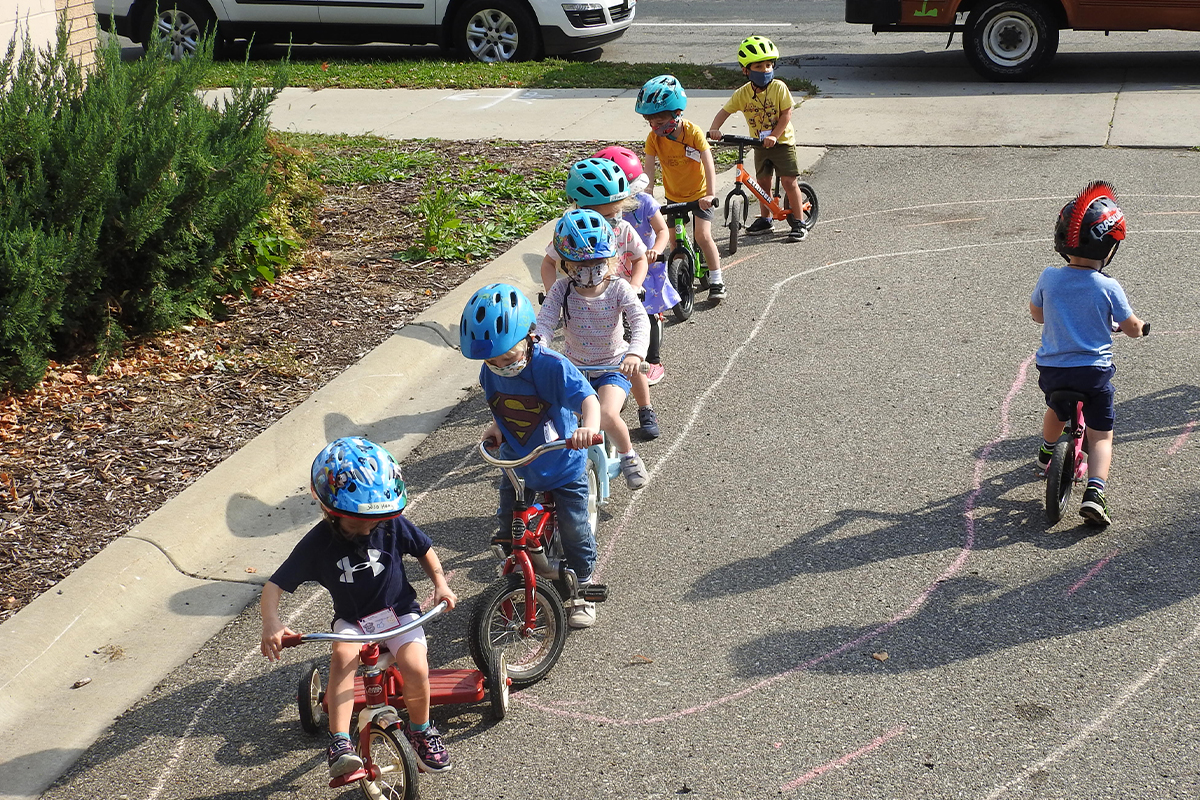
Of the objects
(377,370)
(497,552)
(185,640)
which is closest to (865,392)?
(497,552)

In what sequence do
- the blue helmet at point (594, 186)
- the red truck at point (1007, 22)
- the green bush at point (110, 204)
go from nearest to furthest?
the blue helmet at point (594, 186) → the green bush at point (110, 204) → the red truck at point (1007, 22)

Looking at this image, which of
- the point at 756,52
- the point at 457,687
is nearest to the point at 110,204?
the point at 457,687

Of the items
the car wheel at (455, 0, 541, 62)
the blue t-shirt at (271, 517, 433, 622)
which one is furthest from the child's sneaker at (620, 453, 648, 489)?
the car wheel at (455, 0, 541, 62)

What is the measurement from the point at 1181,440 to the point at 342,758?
473 centimetres

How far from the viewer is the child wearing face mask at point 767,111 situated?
30.2 ft

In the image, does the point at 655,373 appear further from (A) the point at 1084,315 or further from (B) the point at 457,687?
(B) the point at 457,687

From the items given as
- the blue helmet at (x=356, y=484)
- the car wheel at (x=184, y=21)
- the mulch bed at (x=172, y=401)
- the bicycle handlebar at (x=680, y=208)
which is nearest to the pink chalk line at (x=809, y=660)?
the blue helmet at (x=356, y=484)

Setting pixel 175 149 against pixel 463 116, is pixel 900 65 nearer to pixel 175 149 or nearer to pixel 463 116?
pixel 463 116

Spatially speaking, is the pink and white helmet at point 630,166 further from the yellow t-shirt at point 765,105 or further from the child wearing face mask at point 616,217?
the yellow t-shirt at point 765,105

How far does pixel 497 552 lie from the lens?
18.2 ft

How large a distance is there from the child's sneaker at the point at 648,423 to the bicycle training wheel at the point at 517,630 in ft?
6.70

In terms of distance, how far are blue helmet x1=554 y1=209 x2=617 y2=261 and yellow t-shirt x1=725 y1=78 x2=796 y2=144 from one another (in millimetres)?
4312

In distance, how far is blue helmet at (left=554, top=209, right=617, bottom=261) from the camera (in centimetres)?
544

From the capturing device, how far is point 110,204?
7.04m
